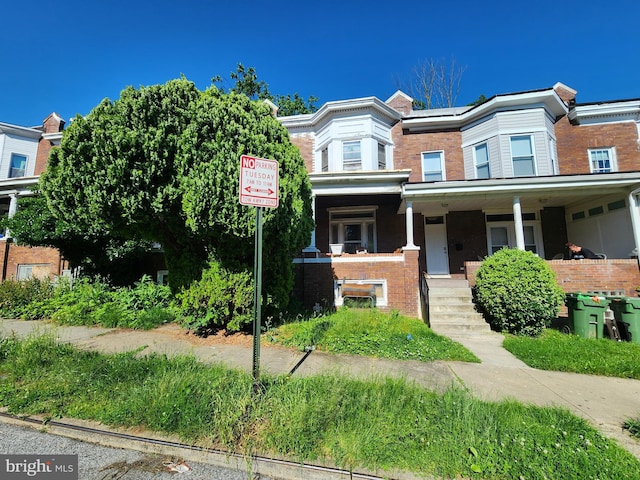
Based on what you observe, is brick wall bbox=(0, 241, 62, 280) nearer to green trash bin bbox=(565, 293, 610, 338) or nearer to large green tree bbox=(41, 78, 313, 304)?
large green tree bbox=(41, 78, 313, 304)

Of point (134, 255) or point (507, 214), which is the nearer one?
point (134, 255)

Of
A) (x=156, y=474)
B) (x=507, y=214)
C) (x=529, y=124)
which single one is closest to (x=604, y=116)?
(x=529, y=124)

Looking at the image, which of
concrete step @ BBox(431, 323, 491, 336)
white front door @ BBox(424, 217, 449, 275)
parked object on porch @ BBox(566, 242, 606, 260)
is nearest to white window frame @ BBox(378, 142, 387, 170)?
white front door @ BBox(424, 217, 449, 275)

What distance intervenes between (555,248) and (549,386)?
31.9ft

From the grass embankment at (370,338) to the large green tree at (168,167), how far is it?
1929 millimetres

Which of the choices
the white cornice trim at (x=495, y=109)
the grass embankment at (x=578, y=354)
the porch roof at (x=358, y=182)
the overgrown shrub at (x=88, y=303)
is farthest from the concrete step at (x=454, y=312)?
the white cornice trim at (x=495, y=109)

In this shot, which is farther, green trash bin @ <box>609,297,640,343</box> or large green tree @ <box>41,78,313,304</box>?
green trash bin @ <box>609,297,640,343</box>

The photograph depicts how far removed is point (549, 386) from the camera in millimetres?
4074

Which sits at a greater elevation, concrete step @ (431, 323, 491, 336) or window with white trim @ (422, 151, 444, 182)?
window with white trim @ (422, 151, 444, 182)

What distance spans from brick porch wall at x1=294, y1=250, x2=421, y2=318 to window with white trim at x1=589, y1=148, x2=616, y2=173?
9496 mm

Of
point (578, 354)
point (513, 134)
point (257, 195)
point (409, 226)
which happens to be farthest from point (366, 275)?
point (513, 134)

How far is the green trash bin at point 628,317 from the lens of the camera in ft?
20.4

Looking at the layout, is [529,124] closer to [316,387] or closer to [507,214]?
[507,214]

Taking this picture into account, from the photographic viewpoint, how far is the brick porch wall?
8852 mm
